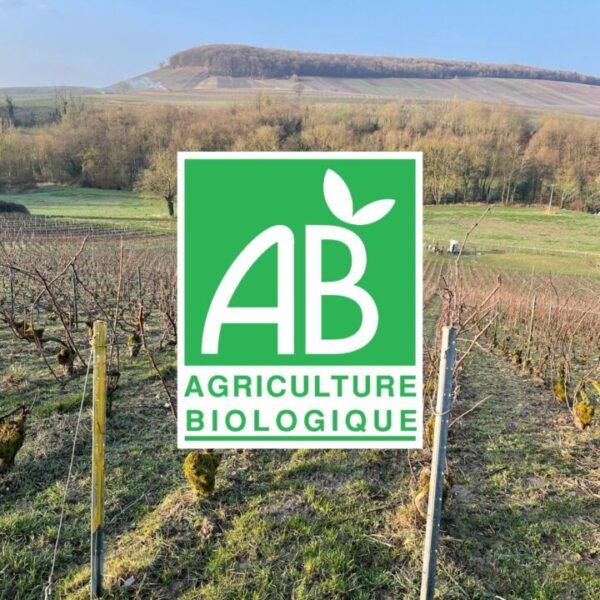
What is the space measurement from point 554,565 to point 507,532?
31cm

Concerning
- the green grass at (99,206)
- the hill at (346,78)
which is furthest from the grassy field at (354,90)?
the green grass at (99,206)

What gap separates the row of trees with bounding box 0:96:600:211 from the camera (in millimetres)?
43781

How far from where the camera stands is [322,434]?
1.76 meters

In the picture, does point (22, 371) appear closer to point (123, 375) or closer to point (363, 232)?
point (123, 375)

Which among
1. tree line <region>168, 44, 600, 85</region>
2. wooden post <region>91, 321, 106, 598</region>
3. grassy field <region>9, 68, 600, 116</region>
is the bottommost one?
wooden post <region>91, 321, 106, 598</region>

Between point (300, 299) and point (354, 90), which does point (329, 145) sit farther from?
point (354, 90)

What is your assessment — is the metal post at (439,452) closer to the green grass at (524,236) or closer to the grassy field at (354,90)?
the green grass at (524,236)

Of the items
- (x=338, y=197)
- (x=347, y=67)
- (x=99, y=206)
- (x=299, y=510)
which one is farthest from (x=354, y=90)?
(x=338, y=197)

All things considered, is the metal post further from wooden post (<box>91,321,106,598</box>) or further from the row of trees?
the row of trees

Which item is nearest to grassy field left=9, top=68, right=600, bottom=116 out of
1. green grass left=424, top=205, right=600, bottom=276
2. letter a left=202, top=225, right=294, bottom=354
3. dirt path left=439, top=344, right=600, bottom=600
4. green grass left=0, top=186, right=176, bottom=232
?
green grass left=0, top=186, right=176, bottom=232

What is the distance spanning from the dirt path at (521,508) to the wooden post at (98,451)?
178cm

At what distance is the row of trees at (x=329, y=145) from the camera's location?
4378 centimetres

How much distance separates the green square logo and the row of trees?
119ft

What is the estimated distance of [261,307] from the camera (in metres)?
1.71
